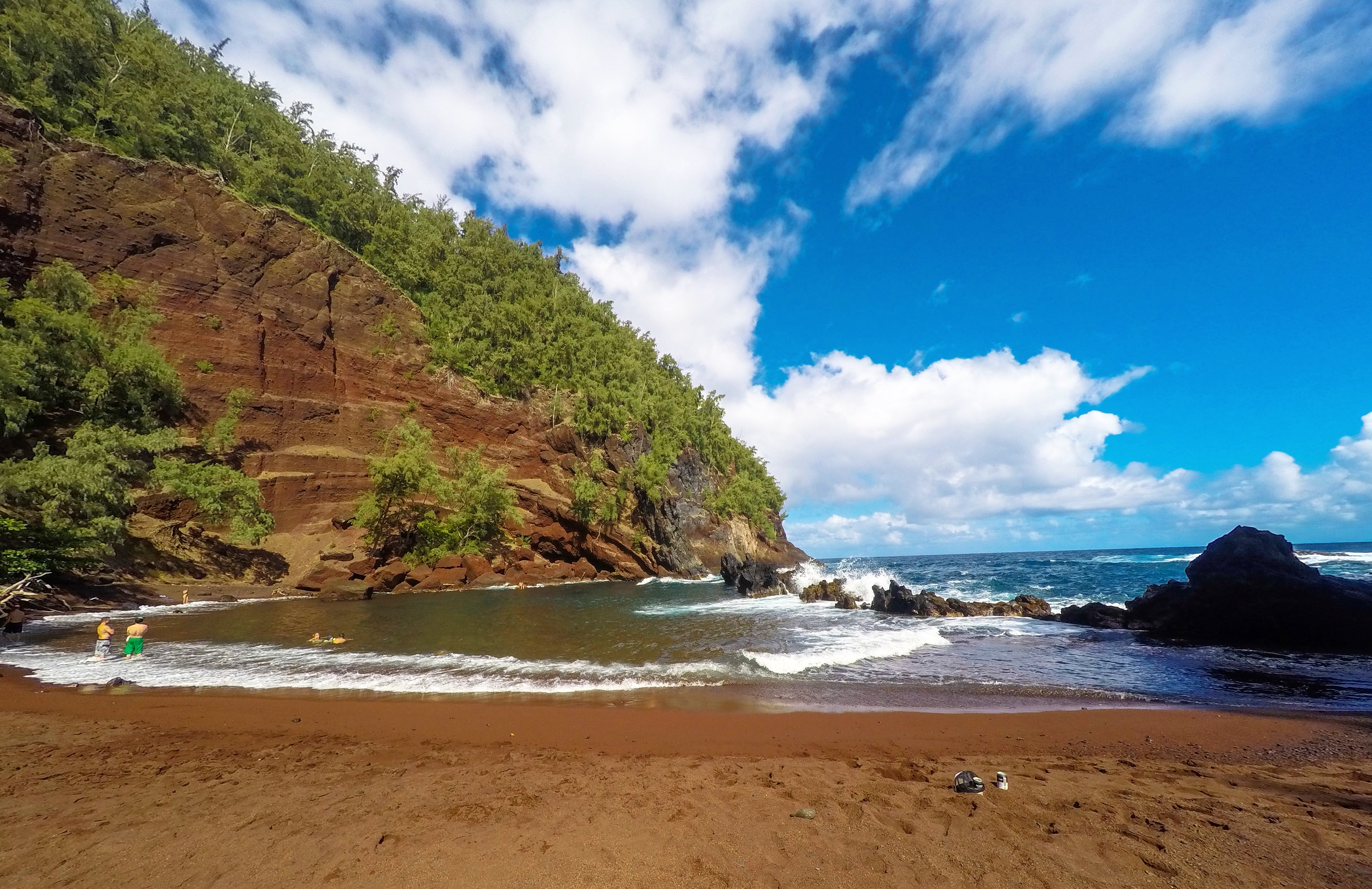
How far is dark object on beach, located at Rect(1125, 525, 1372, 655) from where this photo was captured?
620 inches

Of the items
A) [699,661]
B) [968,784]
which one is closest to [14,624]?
[699,661]

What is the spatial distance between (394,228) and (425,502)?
3597cm

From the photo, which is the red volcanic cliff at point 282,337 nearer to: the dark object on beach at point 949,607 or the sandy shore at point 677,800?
the dark object on beach at point 949,607

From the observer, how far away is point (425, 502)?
137 feet

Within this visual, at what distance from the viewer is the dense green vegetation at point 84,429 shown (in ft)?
77.7

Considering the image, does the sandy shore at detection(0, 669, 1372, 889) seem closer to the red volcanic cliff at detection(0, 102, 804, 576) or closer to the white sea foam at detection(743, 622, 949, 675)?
the white sea foam at detection(743, 622, 949, 675)

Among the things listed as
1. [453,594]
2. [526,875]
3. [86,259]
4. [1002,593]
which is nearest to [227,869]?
[526,875]

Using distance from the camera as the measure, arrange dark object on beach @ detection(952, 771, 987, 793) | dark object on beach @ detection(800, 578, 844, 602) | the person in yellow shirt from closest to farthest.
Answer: dark object on beach @ detection(952, 771, 987, 793) < the person in yellow shirt < dark object on beach @ detection(800, 578, 844, 602)

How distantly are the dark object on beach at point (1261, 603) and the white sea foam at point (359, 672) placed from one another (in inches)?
664

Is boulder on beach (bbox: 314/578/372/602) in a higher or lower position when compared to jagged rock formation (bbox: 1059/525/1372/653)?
lower

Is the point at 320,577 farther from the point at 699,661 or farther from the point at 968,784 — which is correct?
the point at 968,784

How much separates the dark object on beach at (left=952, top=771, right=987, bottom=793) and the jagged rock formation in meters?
17.8

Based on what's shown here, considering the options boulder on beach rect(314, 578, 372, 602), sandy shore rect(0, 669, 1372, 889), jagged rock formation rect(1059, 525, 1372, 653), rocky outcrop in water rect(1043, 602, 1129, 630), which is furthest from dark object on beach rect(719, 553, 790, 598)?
A: sandy shore rect(0, 669, 1372, 889)

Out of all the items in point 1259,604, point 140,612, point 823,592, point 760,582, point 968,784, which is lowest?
point 140,612
